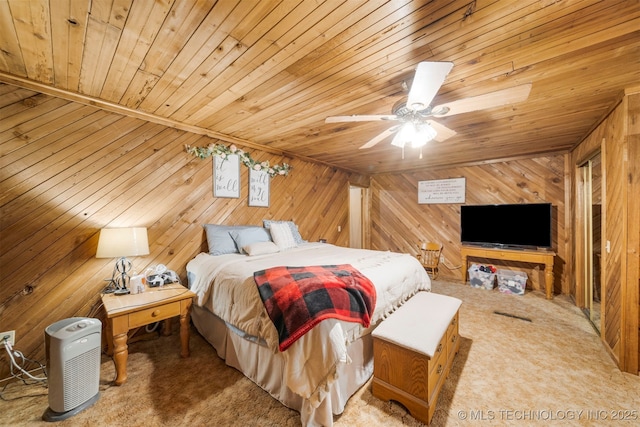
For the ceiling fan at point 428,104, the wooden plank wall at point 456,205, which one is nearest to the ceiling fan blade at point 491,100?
the ceiling fan at point 428,104

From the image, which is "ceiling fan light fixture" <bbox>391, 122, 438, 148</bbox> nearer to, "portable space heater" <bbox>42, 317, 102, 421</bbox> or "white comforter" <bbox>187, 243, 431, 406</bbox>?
"white comforter" <bbox>187, 243, 431, 406</bbox>

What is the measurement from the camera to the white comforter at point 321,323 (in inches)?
55.7

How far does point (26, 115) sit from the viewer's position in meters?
1.94

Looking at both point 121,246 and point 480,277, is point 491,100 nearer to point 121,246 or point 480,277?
point 121,246

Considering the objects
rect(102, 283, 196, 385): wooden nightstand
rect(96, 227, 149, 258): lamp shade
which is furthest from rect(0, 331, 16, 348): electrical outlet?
rect(96, 227, 149, 258): lamp shade

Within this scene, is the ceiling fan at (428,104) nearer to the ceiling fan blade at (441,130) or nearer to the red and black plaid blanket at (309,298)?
the ceiling fan blade at (441,130)

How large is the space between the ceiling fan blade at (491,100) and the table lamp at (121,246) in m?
2.63

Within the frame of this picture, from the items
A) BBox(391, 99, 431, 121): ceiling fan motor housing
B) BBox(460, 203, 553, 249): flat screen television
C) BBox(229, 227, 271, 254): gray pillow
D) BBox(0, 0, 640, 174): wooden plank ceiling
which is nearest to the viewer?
BBox(0, 0, 640, 174): wooden plank ceiling

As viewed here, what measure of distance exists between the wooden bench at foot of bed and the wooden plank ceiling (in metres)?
1.78

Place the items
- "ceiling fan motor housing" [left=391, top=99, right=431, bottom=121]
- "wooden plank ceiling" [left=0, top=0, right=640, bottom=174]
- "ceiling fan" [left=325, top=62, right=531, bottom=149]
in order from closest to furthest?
"wooden plank ceiling" [left=0, top=0, right=640, bottom=174]
"ceiling fan" [left=325, top=62, right=531, bottom=149]
"ceiling fan motor housing" [left=391, top=99, right=431, bottom=121]

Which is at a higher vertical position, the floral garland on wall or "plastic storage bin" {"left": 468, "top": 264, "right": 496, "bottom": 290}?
the floral garland on wall

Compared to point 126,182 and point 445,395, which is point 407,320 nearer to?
point 445,395

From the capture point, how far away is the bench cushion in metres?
1.57

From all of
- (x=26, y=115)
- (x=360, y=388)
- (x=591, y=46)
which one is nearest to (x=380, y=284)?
(x=360, y=388)
